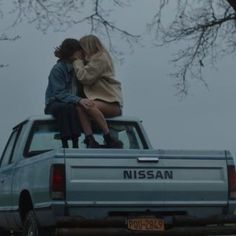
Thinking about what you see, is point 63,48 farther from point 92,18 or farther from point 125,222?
point 92,18

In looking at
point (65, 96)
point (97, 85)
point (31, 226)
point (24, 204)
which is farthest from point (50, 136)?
point (31, 226)

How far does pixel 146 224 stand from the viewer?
8.28 m

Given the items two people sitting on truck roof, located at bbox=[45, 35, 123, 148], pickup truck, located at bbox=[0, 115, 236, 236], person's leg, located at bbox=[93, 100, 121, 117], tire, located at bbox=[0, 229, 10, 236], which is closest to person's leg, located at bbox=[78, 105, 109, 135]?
two people sitting on truck roof, located at bbox=[45, 35, 123, 148]

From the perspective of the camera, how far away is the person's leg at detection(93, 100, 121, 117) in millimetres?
9852

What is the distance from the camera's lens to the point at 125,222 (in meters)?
8.16

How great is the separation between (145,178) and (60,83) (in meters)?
2.23

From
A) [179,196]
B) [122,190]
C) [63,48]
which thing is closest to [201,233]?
[179,196]

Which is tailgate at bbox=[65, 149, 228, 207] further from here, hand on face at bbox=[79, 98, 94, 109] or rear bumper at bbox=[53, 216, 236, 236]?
hand on face at bbox=[79, 98, 94, 109]

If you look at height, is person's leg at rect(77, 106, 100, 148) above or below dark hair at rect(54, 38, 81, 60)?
below

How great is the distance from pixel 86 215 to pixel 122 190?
47cm

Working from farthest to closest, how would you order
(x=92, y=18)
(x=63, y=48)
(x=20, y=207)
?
1. (x=92, y=18)
2. (x=63, y=48)
3. (x=20, y=207)

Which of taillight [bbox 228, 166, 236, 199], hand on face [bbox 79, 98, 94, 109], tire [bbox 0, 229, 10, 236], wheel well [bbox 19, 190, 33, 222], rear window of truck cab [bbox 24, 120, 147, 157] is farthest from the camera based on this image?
tire [bbox 0, 229, 10, 236]

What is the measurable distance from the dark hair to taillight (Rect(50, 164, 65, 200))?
2548mm

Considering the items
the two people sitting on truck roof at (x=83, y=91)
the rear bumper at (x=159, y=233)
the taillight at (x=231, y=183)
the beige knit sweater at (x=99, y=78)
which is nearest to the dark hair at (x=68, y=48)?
the two people sitting on truck roof at (x=83, y=91)
